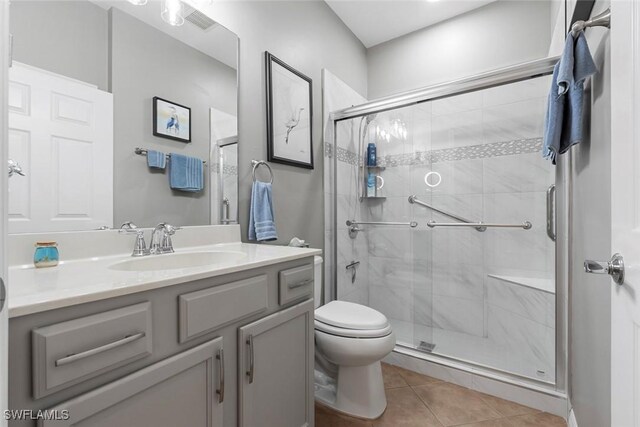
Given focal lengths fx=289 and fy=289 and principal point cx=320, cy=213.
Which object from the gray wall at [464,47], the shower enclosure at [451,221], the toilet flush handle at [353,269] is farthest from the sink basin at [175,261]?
the gray wall at [464,47]

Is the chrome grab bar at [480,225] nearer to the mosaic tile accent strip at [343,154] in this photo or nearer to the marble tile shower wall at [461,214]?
the marble tile shower wall at [461,214]

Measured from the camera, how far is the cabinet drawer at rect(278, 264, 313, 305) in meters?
1.09

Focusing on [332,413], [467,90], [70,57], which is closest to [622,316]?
[332,413]

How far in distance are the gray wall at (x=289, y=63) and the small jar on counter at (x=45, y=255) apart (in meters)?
0.79

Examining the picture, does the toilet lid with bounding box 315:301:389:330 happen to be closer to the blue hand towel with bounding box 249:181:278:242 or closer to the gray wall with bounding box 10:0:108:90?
the blue hand towel with bounding box 249:181:278:242

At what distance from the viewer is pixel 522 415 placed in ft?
4.94

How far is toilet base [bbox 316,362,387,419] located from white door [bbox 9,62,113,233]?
1.33 meters

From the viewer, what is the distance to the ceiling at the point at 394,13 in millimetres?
2258

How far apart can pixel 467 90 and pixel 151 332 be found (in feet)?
6.54

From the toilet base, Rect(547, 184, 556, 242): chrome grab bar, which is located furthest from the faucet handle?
Rect(547, 184, 556, 242): chrome grab bar

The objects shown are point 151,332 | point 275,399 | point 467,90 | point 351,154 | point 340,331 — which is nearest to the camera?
point 151,332

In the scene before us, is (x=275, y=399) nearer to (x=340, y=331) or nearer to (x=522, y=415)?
(x=340, y=331)

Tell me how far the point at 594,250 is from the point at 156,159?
68.5 inches

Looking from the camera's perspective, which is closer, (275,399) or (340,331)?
(275,399)
